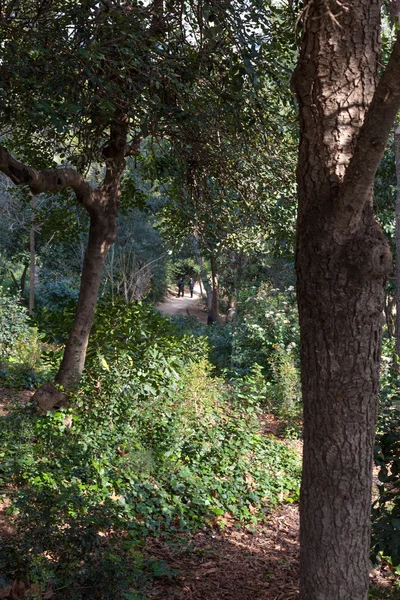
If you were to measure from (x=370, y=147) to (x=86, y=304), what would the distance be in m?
4.44

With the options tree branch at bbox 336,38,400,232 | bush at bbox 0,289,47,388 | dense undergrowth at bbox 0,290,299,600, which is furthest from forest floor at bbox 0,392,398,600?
bush at bbox 0,289,47,388

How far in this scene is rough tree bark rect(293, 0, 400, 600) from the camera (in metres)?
2.77

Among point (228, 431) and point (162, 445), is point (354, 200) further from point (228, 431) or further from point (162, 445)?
point (228, 431)

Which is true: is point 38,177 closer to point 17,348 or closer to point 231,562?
point 231,562

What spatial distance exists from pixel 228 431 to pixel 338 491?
429cm

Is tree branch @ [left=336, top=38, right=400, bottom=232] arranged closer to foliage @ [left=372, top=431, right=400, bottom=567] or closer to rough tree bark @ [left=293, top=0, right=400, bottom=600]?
rough tree bark @ [left=293, top=0, right=400, bottom=600]

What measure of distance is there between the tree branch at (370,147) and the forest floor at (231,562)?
107 inches

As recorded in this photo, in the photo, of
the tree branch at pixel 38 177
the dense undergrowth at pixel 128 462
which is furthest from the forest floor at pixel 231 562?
the tree branch at pixel 38 177

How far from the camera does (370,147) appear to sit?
2.47 m

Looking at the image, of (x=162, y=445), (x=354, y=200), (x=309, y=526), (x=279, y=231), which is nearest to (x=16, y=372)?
(x=162, y=445)

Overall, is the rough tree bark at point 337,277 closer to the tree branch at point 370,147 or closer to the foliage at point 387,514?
the tree branch at point 370,147

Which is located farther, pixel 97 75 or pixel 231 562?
pixel 97 75

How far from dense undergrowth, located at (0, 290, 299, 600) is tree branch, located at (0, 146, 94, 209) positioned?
2032mm

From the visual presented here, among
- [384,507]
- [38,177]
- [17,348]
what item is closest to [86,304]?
[38,177]
